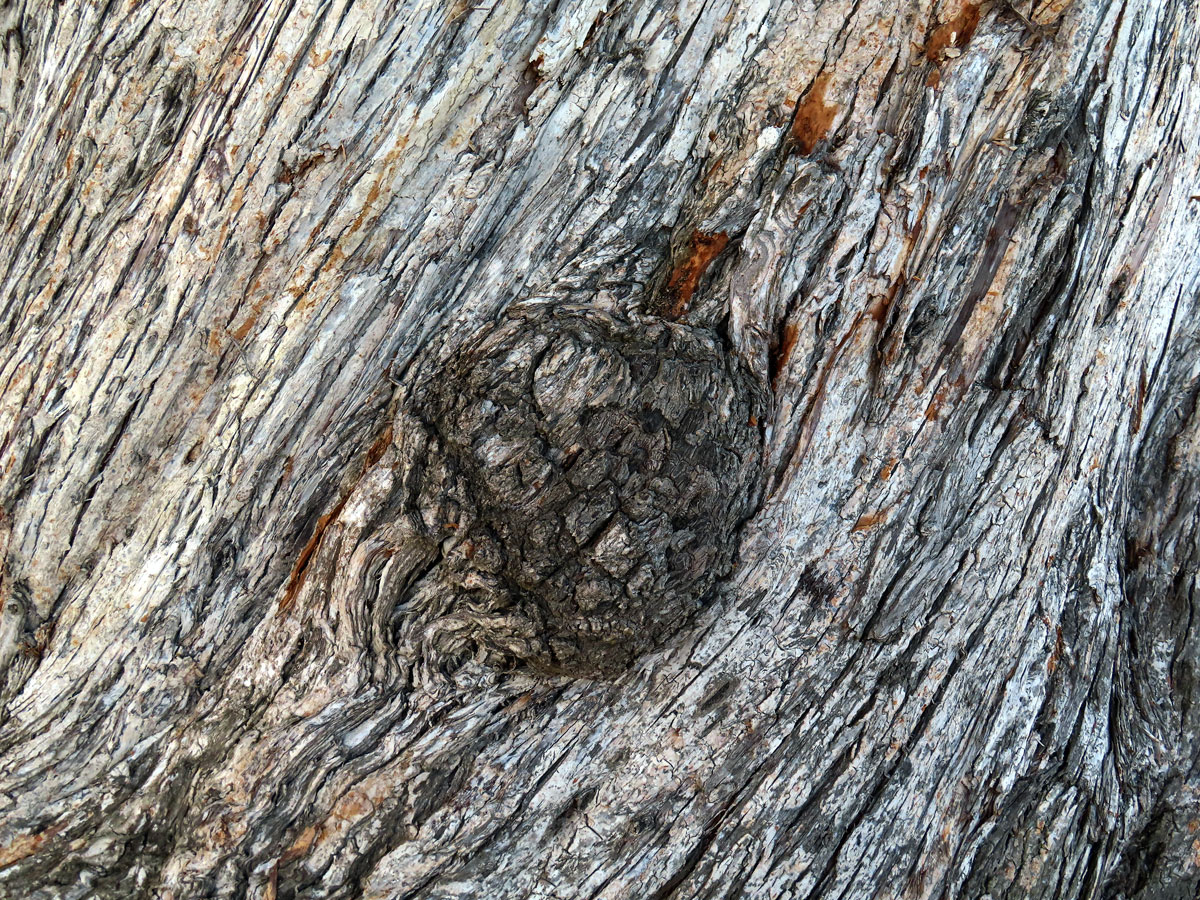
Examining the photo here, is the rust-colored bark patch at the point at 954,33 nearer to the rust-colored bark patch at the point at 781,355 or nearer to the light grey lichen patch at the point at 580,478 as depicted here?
the rust-colored bark patch at the point at 781,355

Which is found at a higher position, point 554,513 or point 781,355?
point 781,355

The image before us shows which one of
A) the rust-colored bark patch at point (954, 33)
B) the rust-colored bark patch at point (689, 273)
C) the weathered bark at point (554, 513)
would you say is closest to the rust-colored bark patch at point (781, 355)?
the weathered bark at point (554, 513)

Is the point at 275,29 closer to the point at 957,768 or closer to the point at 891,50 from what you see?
the point at 891,50

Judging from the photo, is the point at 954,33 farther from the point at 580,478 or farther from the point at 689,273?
the point at 580,478

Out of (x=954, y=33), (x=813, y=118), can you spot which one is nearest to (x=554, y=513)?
(x=813, y=118)

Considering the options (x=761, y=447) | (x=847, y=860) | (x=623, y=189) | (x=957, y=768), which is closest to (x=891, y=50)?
(x=623, y=189)

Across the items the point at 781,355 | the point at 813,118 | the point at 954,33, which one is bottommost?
the point at 781,355
